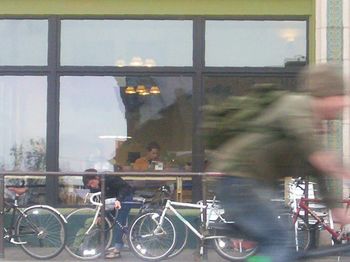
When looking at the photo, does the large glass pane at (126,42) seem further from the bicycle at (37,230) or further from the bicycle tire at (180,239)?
the bicycle tire at (180,239)

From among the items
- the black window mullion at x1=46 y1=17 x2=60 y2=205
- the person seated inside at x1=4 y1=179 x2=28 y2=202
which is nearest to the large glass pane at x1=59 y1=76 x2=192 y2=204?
the black window mullion at x1=46 y1=17 x2=60 y2=205

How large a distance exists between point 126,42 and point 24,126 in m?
1.94

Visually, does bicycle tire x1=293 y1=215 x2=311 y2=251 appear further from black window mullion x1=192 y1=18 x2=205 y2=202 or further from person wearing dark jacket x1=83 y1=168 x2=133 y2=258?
person wearing dark jacket x1=83 y1=168 x2=133 y2=258

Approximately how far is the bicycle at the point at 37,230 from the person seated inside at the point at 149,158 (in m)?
1.78

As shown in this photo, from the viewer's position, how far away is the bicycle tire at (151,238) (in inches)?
365

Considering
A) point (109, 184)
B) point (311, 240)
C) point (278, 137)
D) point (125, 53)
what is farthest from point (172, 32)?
point (278, 137)

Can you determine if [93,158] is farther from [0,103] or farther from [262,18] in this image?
[262,18]

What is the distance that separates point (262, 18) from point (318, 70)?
7.09 m

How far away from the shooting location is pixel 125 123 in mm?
10977

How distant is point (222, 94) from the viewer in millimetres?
10820

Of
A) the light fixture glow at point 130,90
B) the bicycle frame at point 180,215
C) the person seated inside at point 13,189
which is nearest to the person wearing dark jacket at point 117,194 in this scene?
the bicycle frame at point 180,215

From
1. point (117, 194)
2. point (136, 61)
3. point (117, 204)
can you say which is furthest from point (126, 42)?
point (117, 204)

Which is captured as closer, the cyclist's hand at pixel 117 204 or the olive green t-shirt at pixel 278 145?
the olive green t-shirt at pixel 278 145

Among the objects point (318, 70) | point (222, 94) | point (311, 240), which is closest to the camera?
point (318, 70)
